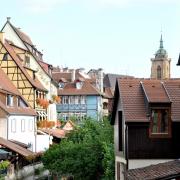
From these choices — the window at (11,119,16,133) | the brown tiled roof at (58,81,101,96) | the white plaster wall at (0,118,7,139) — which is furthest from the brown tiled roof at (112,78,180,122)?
the brown tiled roof at (58,81,101,96)

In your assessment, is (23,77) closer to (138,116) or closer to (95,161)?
(95,161)

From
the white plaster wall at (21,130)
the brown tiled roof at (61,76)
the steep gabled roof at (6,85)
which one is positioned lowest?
the white plaster wall at (21,130)

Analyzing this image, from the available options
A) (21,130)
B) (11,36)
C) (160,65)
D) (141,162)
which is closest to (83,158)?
(141,162)

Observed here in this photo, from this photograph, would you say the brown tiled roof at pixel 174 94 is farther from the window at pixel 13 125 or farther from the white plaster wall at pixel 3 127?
the window at pixel 13 125

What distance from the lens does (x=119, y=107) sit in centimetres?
2419

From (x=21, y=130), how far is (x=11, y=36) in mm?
16505

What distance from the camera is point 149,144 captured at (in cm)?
2192

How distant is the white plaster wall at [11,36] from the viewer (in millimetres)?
61312

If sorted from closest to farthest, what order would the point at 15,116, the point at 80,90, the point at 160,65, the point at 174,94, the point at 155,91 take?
the point at 155,91
the point at 174,94
the point at 15,116
the point at 80,90
the point at 160,65

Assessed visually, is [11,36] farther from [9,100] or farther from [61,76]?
[61,76]

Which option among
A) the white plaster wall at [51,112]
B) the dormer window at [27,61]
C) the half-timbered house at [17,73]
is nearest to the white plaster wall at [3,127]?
the half-timbered house at [17,73]

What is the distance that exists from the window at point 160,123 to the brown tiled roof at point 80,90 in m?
64.3

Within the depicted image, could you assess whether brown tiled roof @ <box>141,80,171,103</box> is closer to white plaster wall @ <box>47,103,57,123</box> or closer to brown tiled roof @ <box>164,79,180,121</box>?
brown tiled roof @ <box>164,79,180,121</box>

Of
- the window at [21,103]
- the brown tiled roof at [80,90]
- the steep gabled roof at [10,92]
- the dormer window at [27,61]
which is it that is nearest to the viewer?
the steep gabled roof at [10,92]
